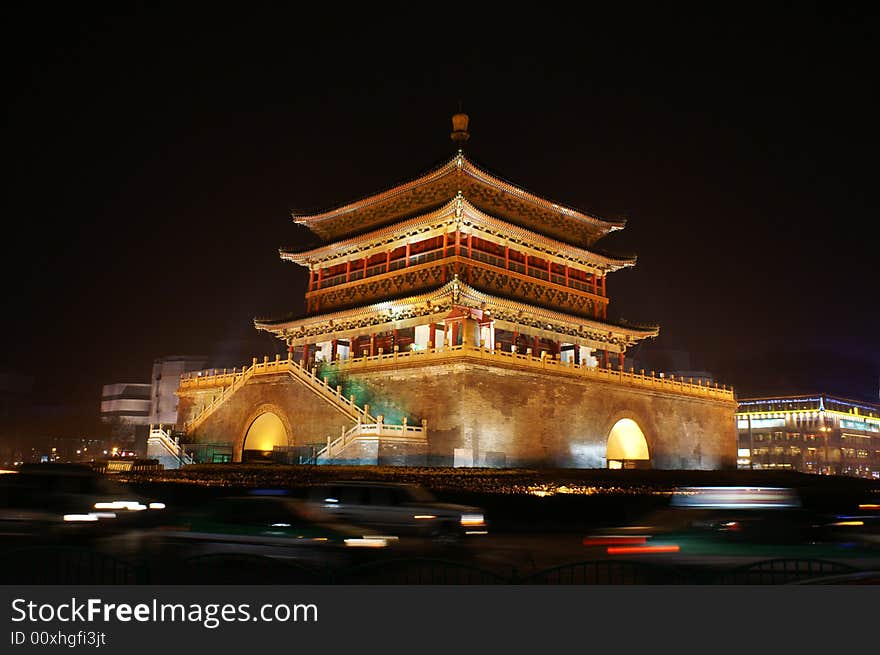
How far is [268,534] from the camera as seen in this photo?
10367 millimetres

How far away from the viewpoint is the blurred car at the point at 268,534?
10328 mm

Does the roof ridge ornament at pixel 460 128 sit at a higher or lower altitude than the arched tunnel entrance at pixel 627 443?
higher

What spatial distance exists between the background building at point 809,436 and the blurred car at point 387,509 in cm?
7437

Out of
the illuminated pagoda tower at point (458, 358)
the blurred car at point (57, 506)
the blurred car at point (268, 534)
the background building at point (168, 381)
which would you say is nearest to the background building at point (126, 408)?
the background building at point (168, 381)

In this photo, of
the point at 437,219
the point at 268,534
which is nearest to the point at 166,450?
the point at 437,219

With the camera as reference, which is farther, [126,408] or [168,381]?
[126,408]

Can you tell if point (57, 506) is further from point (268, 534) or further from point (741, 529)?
point (741, 529)

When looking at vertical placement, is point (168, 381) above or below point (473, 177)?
below

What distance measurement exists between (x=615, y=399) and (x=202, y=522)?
2834cm

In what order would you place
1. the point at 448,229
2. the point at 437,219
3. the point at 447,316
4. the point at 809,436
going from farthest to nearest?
the point at 809,436
the point at 448,229
the point at 437,219
the point at 447,316

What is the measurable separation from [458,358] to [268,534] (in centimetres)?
2042

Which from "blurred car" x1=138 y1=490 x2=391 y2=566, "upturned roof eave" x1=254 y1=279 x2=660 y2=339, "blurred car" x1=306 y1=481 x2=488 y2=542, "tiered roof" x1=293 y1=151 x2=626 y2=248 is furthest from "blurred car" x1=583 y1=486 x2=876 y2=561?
"tiered roof" x1=293 y1=151 x2=626 y2=248

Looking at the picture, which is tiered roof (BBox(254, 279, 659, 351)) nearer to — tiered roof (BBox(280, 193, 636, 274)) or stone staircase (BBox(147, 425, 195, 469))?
tiered roof (BBox(280, 193, 636, 274))

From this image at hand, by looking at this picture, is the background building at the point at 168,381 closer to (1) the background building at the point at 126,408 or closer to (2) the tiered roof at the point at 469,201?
(1) the background building at the point at 126,408
